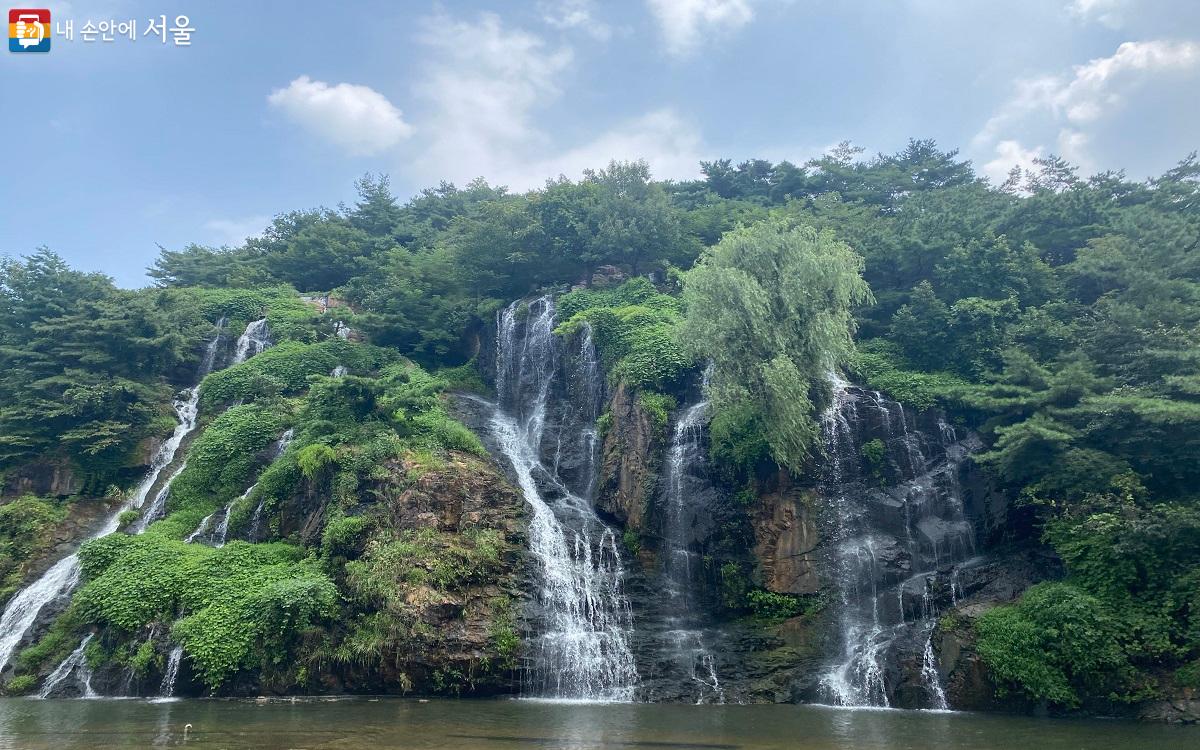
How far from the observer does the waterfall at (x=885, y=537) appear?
50.1ft

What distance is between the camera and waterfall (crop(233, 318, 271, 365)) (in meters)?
29.2

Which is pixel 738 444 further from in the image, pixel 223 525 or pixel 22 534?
pixel 22 534

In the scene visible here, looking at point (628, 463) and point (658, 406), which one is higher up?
point (658, 406)

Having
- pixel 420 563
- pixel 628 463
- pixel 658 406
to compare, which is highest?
pixel 658 406

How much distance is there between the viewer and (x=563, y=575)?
714 inches

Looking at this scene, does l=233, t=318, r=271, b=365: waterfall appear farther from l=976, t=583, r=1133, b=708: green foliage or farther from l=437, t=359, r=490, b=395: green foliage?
l=976, t=583, r=1133, b=708: green foliage

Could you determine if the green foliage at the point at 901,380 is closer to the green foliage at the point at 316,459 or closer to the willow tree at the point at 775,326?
the willow tree at the point at 775,326

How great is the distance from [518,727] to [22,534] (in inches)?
660

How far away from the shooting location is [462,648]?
50.5ft

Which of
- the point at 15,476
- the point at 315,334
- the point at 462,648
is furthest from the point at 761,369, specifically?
the point at 15,476

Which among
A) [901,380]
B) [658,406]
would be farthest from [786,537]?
[901,380]

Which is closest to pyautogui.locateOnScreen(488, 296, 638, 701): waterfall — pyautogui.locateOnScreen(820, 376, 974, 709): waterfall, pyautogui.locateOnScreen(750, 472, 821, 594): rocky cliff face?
pyautogui.locateOnScreen(750, 472, 821, 594): rocky cliff face

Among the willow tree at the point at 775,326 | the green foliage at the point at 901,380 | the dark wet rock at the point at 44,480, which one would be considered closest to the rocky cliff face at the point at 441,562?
the willow tree at the point at 775,326

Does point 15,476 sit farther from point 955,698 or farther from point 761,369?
point 955,698
